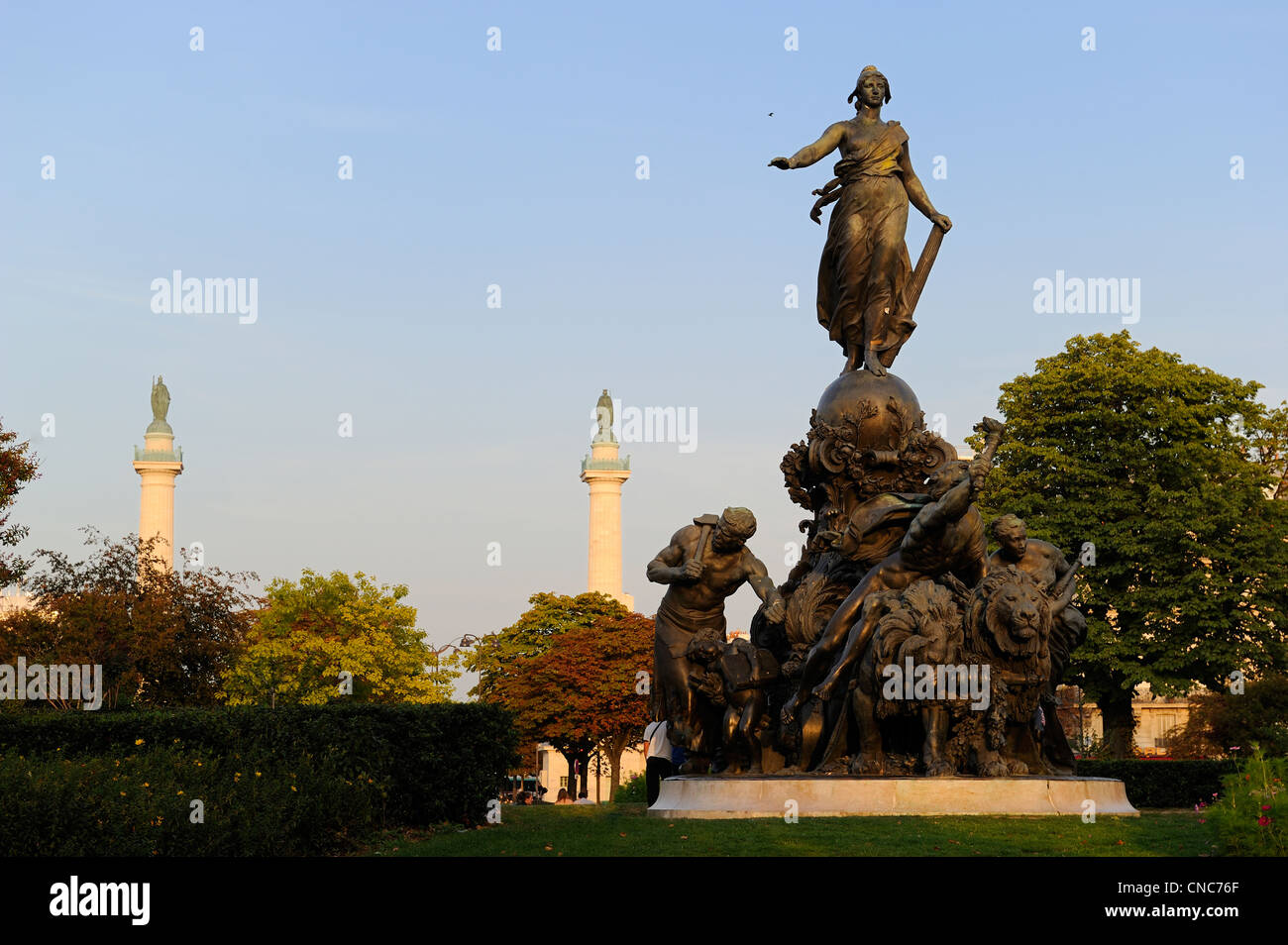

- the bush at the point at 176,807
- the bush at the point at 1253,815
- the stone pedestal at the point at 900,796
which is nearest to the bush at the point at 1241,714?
the stone pedestal at the point at 900,796

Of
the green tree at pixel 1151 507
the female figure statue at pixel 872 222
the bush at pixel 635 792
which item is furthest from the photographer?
the green tree at pixel 1151 507

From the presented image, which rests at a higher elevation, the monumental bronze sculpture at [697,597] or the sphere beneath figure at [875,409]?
the sphere beneath figure at [875,409]

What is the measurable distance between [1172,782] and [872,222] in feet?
34.7

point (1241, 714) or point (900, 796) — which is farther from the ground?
point (900, 796)

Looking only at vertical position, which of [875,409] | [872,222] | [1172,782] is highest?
[872,222]

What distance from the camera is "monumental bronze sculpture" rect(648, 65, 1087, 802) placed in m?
15.7

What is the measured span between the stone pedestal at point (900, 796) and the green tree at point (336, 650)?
46183mm

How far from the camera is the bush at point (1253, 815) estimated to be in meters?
10.8

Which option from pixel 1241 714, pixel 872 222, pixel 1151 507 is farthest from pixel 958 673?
pixel 1151 507

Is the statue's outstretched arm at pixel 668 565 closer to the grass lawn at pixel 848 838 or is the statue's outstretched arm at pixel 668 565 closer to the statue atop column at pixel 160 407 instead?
the grass lawn at pixel 848 838

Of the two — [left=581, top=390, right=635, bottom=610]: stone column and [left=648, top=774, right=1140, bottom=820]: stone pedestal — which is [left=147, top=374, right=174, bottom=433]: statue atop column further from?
[left=648, top=774, right=1140, bottom=820]: stone pedestal

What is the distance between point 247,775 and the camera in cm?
1513

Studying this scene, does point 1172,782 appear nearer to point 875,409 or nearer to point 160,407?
point 875,409
